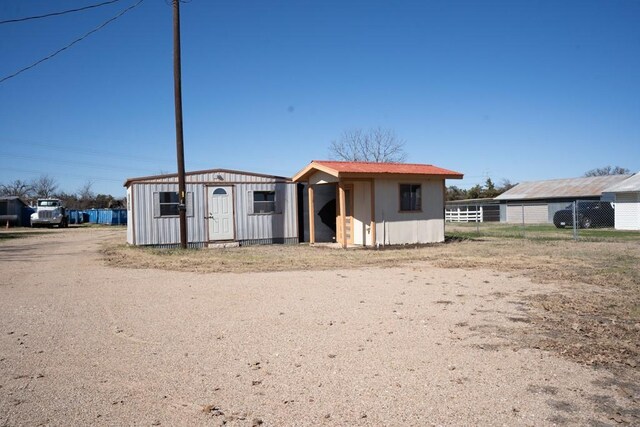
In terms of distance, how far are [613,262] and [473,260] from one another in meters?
3.29

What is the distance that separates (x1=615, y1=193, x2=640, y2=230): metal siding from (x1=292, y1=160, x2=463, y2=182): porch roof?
14.5 m

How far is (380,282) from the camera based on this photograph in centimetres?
1008

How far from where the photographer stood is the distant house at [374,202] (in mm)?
18203

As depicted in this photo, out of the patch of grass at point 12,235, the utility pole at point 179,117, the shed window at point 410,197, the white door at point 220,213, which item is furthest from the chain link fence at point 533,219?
the patch of grass at point 12,235

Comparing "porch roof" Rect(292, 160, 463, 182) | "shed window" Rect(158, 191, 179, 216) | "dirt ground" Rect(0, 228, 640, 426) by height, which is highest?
"porch roof" Rect(292, 160, 463, 182)

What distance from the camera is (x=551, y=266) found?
12.0 metres

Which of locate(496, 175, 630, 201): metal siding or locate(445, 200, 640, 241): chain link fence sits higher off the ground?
locate(496, 175, 630, 201): metal siding

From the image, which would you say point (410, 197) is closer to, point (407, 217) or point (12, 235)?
point (407, 217)

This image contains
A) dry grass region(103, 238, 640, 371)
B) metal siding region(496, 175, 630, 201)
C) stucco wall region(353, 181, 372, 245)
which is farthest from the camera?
metal siding region(496, 175, 630, 201)

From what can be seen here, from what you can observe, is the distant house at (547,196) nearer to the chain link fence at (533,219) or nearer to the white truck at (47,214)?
the chain link fence at (533,219)

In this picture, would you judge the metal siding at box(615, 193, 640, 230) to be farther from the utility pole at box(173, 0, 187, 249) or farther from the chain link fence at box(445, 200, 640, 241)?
the utility pole at box(173, 0, 187, 249)

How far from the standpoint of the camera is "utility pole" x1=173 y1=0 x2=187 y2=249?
17938mm

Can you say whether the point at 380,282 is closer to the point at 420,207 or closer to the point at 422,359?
the point at 422,359

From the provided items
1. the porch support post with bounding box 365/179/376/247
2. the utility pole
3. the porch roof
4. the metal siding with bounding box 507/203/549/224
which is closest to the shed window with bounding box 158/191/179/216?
the utility pole
